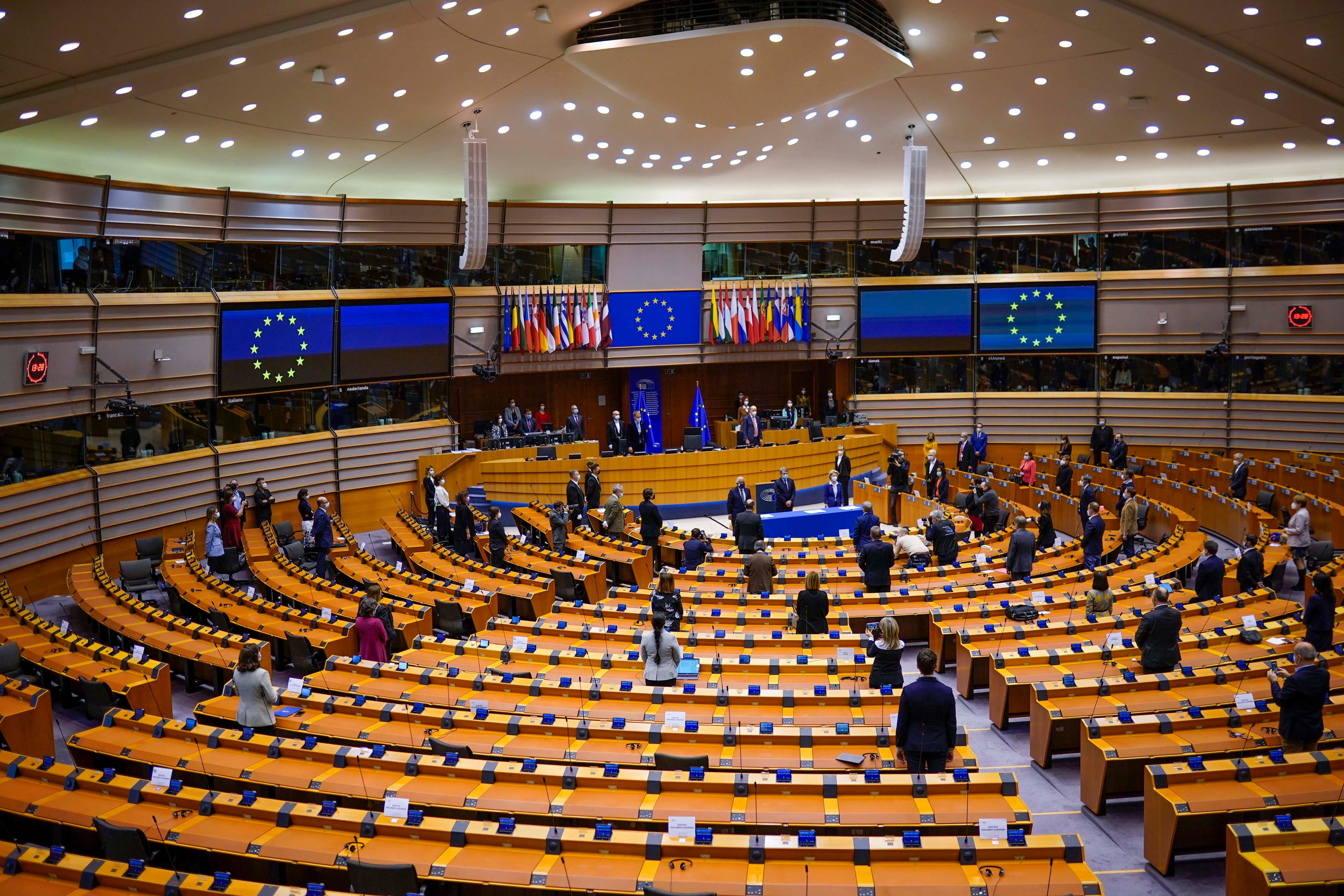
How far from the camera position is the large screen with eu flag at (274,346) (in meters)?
19.4

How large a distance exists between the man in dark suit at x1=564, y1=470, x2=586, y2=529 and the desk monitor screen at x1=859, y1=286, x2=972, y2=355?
1055cm

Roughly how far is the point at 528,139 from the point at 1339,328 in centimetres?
1823

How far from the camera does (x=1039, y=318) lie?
25.5 m

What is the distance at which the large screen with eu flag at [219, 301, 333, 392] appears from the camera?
19406mm

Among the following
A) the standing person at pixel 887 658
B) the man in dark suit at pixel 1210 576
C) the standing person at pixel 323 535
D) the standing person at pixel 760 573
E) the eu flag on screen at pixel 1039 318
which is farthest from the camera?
the eu flag on screen at pixel 1039 318

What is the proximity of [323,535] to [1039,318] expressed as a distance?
18.1 m

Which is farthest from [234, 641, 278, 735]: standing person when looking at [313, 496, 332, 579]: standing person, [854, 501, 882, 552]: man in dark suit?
[854, 501, 882, 552]: man in dark suit

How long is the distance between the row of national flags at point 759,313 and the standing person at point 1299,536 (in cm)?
1300

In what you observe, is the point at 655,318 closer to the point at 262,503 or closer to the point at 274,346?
the point at 274,346

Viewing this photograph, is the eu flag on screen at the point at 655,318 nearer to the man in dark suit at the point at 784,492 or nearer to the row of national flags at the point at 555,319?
the row of national flags at the point at 555,319

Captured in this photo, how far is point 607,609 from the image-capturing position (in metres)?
12.2

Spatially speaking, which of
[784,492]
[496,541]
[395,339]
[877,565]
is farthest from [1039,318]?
[496,541]

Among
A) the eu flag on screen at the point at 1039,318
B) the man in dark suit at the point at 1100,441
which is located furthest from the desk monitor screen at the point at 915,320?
the man in dark suit at the point at 1100,441

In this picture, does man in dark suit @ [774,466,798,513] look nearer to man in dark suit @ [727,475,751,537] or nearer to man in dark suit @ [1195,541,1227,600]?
man in dark suit @ [727,475,751,537]
